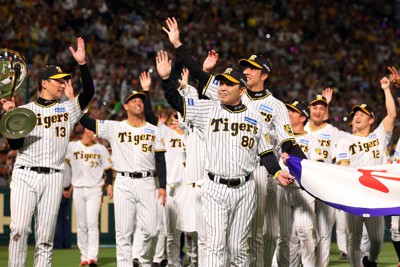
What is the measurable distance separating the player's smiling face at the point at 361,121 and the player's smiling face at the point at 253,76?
7.71 ft

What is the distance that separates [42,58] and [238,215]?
13.8 m

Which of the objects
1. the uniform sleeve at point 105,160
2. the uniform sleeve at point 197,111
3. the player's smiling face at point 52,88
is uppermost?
the player's smiling face at point 52,88

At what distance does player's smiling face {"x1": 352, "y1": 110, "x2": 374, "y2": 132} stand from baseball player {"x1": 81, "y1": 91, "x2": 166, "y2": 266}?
2772mm

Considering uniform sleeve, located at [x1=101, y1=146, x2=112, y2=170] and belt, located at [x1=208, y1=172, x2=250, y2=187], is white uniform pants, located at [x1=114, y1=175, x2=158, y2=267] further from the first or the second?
uniform sleeve, located at [x1=101, y1=146, x2=112, y2=170]

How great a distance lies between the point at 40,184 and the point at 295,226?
11.4ft

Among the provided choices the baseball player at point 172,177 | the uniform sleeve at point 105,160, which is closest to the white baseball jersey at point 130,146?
the baseball player at point 172,177

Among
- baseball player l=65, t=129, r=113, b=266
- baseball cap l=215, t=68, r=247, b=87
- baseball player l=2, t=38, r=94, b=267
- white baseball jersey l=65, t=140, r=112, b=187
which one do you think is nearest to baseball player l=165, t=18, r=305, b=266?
baseball cap l=215, t=68, r=247, b=87

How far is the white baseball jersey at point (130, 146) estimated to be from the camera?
41.2ft

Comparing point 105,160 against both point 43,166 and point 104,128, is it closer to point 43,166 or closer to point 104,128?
point 104,128

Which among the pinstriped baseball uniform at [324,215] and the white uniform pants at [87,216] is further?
the white uniform pants at [87,216]

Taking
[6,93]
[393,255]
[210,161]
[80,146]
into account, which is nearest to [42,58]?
[80,146]

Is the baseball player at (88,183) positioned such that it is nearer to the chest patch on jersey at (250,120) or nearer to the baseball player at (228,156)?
the baseball player at (228,156)

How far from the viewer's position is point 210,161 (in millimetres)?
10039

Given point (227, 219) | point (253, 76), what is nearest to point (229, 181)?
point (227, 219)
